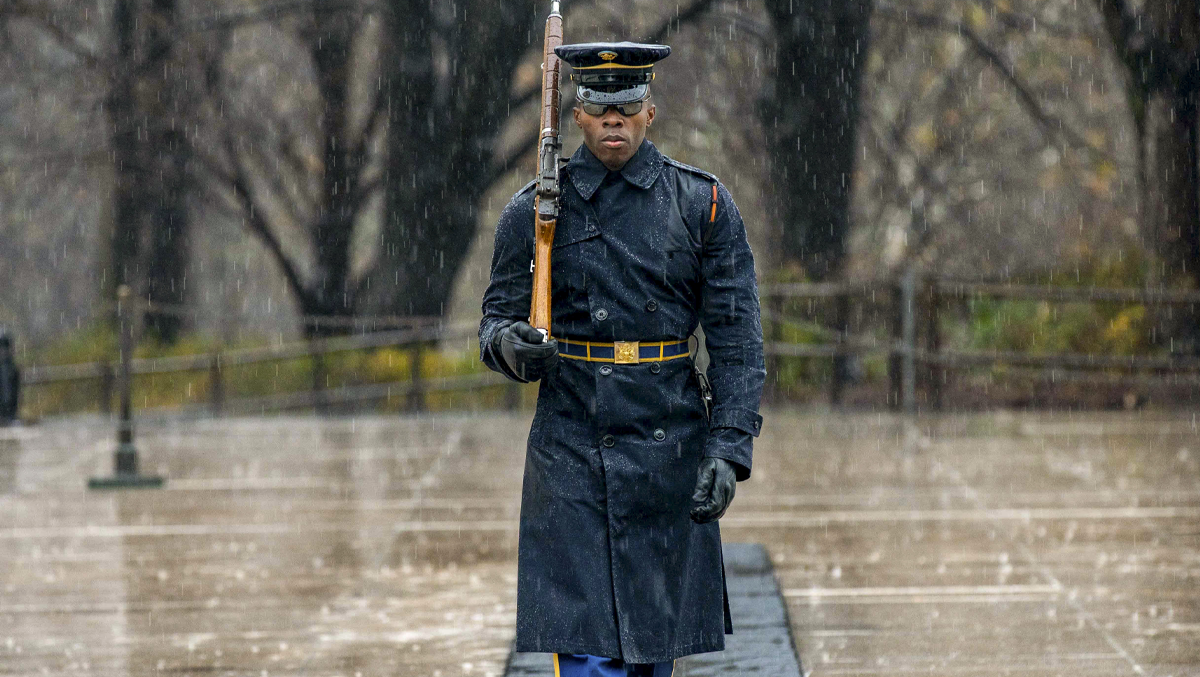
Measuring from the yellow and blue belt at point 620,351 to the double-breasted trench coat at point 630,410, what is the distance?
16 mm

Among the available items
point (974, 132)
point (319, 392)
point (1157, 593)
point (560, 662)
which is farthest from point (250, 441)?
point (974, 132)

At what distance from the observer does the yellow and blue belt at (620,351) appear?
442 cm

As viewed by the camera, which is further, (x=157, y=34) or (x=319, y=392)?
(x=157, y=34)

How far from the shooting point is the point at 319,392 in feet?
56.8

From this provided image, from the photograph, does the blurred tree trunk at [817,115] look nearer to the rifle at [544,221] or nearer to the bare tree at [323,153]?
the bare tree at [323,153]

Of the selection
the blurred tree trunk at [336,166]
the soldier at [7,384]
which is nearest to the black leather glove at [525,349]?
the soldier at [7,384]

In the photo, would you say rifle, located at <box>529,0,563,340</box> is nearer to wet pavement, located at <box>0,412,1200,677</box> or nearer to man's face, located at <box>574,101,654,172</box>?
man's face, located at <box>574,101,654,172</box>

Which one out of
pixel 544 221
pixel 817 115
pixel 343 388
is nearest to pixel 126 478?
pixel 343 388

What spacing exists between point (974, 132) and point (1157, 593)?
25.5m

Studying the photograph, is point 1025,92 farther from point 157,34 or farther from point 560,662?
point 560,662

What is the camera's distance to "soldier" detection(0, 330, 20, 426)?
16625 millimetres

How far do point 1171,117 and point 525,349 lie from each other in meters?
14.2

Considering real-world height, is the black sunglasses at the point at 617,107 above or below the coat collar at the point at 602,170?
above

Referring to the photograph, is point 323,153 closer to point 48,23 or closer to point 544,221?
point 48,23
